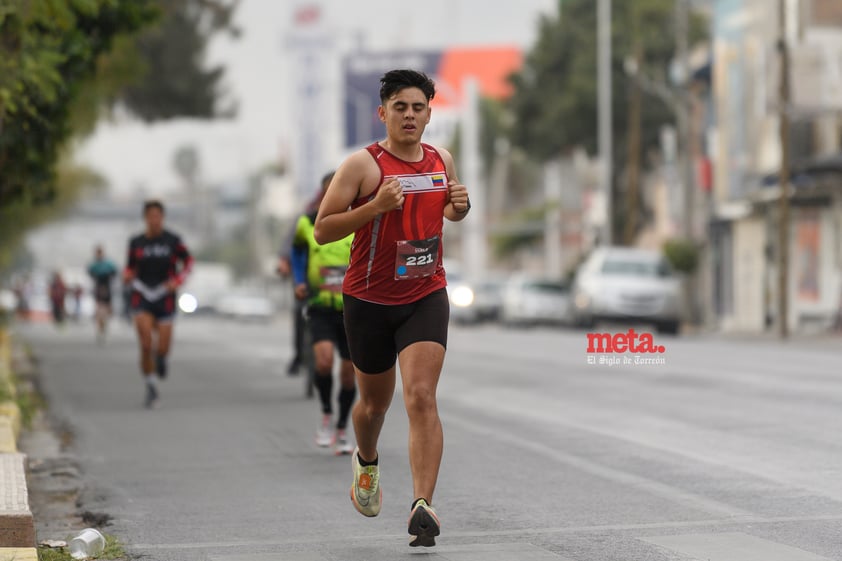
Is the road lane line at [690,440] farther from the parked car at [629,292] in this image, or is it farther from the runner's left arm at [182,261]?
the parked car at [629,292]

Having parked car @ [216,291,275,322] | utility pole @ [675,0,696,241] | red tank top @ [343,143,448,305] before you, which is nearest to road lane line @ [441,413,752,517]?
red tank top @ [343,143,448,305]

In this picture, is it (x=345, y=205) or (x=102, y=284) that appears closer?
(x=345, y=205)

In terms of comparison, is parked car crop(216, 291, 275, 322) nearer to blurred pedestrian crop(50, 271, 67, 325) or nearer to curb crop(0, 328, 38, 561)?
blurred pedestrian crop(50, 271, 67, 325)

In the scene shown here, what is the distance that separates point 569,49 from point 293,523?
61.4 meters

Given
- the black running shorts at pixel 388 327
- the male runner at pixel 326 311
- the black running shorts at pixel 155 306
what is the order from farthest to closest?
1. the black running shorts at pixel 155 306
2. the male runner at pixel 326 311
3. the black running shorts at pixel 388 327

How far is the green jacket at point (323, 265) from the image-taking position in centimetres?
1294

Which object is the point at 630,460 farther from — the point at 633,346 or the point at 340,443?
the point at 633,346

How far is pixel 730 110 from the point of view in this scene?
51.1m

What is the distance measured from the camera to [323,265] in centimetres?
1299

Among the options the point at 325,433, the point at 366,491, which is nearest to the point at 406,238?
the point at 366,491

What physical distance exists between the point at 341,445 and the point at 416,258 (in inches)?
186

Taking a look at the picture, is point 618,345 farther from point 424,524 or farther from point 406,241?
point 424,524

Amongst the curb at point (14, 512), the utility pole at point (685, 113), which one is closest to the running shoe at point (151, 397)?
the curb at point (14, 512)

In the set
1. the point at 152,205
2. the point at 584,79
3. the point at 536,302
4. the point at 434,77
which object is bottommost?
the point at 536,302
